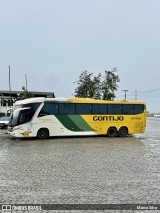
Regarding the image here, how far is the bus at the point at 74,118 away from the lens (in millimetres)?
23906

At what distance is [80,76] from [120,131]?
1188 inches

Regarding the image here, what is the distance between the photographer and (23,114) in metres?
23.8

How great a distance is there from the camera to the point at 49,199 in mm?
7020

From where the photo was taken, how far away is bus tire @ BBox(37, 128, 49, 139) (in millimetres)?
24342

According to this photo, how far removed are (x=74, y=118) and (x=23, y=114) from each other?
3893 millimetres

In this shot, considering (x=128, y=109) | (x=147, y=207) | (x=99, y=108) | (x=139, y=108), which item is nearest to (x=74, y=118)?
(x=99, y=108)

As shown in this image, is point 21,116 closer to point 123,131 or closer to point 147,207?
point 123,131

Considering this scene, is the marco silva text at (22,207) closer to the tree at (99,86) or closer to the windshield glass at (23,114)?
the windshield glass at (23,114)

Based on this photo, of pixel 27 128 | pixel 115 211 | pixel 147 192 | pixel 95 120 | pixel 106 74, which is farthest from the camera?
pixel 106 74

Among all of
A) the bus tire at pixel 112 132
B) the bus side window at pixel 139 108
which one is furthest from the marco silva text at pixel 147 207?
the bus side window at pixel 139 108

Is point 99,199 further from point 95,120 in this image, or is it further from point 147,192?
point 95,120

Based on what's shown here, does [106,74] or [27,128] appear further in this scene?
[106,74]

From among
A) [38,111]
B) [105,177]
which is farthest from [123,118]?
[105,177]

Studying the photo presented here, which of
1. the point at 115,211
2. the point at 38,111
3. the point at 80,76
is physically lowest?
the point at 115,211
